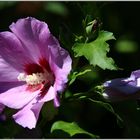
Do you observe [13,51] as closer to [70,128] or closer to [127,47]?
[70,128]

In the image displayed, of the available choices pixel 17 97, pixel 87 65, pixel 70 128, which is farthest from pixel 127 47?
pixel 17 97

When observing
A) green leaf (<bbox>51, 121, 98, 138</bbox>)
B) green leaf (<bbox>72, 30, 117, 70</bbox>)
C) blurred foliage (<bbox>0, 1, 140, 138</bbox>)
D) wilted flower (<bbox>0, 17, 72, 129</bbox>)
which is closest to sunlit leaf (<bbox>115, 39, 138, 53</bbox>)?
blurred foliage (<bbox>0, 1, 140, 138</bbox>)

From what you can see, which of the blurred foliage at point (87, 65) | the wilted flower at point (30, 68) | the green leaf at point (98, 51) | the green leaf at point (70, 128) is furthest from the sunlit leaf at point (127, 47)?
the green leaf at point (98, 51)

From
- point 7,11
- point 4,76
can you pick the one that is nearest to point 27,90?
point 4,76

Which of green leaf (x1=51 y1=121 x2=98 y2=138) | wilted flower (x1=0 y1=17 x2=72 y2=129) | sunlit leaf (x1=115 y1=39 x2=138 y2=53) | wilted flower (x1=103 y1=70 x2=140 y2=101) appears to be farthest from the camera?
sunlit leaf (x1=115 y1=39 x2=138 y2=53)

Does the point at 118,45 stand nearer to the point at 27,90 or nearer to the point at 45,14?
the point at 45,14

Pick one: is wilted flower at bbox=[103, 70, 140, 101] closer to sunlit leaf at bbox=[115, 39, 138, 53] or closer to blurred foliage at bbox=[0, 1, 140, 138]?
blurred foliage at bbox=[0, 1, 140, 138]
